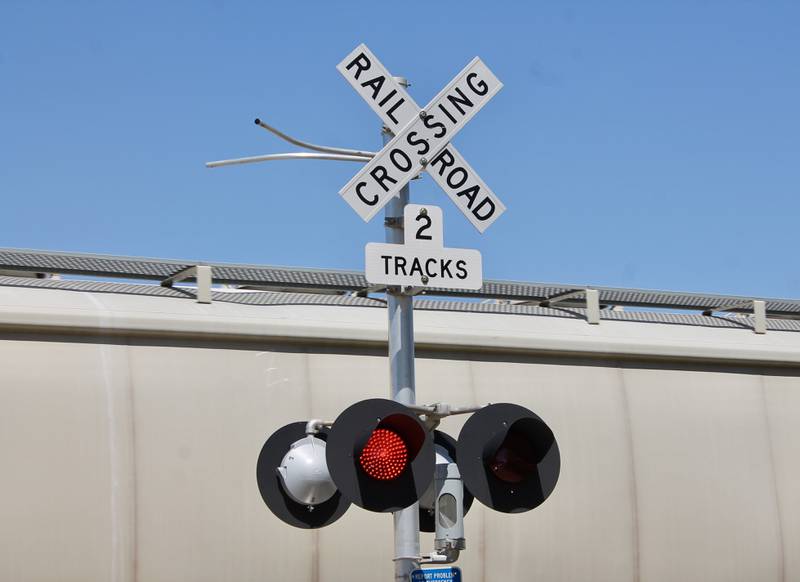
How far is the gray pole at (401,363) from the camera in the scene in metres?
5.73

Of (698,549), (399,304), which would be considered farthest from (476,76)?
(698,549)

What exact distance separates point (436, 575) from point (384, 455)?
2.48 ft

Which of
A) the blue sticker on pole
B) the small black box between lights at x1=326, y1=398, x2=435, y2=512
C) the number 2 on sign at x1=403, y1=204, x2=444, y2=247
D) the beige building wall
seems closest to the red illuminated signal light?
the small black box between lights at x1=326, y1=398, x2=435, y2=512

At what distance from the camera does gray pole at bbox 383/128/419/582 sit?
5.73 meters

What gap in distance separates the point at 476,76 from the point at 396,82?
0.39 m

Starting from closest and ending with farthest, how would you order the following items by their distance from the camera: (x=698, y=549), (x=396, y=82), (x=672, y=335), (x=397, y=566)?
(x=397, y=566) < (x=396, y=82) < (x=698, y=549) < (x=672, y=335)

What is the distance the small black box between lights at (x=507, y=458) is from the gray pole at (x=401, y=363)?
0.31 metres

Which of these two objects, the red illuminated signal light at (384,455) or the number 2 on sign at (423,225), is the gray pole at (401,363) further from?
the red illuminated signal light at (384,455)

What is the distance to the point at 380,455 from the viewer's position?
5.36 m

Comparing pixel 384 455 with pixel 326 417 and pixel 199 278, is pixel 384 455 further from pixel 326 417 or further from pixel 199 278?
pixel 199 278

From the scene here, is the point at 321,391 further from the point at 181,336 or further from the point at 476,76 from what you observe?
the point at 476,76

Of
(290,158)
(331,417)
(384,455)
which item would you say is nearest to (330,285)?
(331,417)

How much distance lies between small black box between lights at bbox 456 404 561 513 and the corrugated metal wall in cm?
257

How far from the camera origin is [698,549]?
943 centimetres
